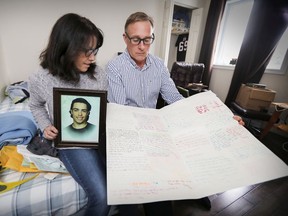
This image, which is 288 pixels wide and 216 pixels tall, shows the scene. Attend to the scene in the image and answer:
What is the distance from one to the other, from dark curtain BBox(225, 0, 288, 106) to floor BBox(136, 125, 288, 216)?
1.72 metres

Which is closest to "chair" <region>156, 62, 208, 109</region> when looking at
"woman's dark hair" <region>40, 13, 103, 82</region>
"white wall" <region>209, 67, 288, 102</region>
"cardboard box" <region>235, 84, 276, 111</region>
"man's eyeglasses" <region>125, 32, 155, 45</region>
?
"cardboard box" <region>235, 84, 276, 111</region>

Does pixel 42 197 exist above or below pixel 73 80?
below

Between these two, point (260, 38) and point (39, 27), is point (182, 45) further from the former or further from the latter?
point (39, 27)

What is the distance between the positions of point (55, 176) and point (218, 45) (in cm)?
355

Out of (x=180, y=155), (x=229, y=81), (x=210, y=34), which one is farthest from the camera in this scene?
(x=210, y=34)

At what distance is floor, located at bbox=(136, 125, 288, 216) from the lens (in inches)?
47.2

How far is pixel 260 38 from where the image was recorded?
8.27 feet

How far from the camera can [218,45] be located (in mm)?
3393

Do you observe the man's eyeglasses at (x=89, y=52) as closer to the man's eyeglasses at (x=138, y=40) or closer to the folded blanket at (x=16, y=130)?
the man's eyeglasses at (x=138, y=40)

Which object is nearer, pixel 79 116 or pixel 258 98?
pixel 79 116

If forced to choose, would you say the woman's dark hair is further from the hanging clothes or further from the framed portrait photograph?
the hanging clothes

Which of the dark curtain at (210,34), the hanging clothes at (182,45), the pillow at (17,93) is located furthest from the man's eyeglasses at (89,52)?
the hanging clothes at (182,45)

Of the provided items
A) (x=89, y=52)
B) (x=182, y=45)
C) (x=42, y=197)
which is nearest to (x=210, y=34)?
(x=182, y=45)

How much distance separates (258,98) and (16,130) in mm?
2473
